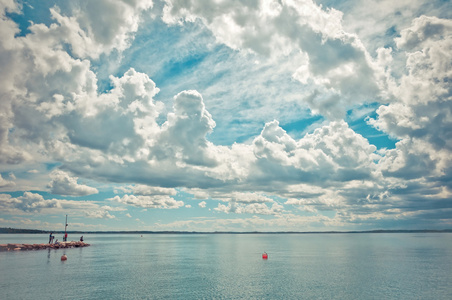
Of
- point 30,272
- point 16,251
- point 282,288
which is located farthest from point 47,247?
point 282,288

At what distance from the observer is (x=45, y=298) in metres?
49.6

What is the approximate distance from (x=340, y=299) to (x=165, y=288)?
32654 mm

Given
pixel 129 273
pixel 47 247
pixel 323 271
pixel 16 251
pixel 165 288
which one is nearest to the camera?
pixel 165 288

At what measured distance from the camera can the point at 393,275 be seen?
246 ft

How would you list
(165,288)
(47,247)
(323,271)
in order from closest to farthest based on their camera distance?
1. (165,288)
2. (323,271)
3. (47,247)

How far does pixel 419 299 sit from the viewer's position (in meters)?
52.6

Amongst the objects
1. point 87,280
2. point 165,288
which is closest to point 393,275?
point 165,288

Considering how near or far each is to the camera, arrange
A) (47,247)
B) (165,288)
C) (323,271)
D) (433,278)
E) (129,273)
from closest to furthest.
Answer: (165,288)
(433,278)
(129,273)
(323,271)
(47,247)

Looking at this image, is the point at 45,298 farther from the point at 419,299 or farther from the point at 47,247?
the point at 47,247

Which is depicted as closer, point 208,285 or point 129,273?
point 208,285

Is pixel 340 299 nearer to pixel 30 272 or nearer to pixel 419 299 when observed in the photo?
pixel 419 299

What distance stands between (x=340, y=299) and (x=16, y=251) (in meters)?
128

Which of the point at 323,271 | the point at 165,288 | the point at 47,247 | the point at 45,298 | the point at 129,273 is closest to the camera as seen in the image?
the point at 45,298

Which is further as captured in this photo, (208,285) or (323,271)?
(323,271)
